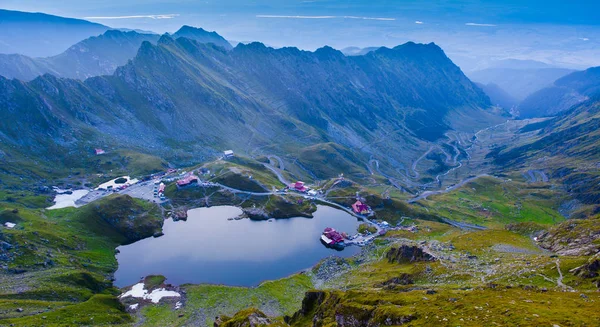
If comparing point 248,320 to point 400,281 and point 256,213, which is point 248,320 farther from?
point 256,213

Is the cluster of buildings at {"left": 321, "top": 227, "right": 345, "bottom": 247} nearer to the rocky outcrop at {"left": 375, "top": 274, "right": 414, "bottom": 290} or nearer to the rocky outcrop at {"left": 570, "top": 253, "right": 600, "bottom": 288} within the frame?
the rocky outcrop at {"left": 375, "top": 274, "right": 414, "bottom": 290}

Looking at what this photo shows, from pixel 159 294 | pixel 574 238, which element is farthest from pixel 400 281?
pixel 159 294

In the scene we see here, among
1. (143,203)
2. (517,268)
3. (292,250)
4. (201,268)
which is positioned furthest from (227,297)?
(143,203)

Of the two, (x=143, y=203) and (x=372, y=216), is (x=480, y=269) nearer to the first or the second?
(x=372, y=216)

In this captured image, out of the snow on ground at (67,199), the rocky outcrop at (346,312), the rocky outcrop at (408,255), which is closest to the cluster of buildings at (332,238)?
the rocky outcrop at (408,255)

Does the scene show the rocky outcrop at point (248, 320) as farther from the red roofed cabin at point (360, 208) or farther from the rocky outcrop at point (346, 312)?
the red roofed cabin at point (360, 208)
